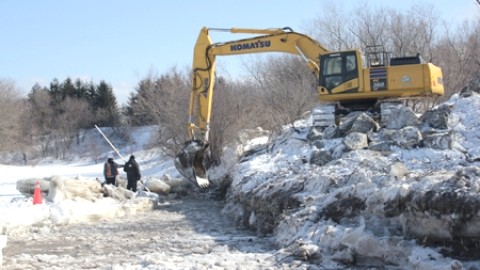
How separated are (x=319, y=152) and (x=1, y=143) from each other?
4152 cm

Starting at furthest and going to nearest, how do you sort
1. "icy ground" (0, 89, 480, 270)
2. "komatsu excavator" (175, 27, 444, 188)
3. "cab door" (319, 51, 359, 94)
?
1. "cab door" (319, 51, 359, 94)
2. "komatsu excavator" (175, 27, 444, 188)
3. "icy ground" (0, 89, 480, 270)

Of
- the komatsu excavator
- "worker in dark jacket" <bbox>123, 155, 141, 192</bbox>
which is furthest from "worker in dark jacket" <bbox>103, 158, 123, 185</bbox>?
the komatsu excavator

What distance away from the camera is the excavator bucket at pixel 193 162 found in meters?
17.5

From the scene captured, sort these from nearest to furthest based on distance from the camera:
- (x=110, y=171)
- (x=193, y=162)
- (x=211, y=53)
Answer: (x=193, y=162)
(x=110, y=171)
(x=211, y=53)

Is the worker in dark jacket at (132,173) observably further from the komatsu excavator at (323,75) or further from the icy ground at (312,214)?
the komatsu excavator at (323,75)

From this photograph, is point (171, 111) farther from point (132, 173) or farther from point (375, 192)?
point (375, 192)

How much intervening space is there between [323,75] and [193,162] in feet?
15.8

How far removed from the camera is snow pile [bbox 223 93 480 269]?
703 cm

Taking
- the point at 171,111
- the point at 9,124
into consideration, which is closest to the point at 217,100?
the point at 171,111

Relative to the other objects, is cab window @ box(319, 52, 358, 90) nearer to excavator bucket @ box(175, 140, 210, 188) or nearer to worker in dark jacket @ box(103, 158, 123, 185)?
excavator bucket @ box(175, 140, 210, 188)

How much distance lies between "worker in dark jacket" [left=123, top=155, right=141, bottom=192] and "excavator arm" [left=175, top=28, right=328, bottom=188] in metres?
1.27

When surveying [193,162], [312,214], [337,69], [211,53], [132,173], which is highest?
[211,53]

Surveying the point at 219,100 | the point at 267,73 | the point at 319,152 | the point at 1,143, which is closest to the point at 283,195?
the point at 319,152

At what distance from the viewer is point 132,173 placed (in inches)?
693
